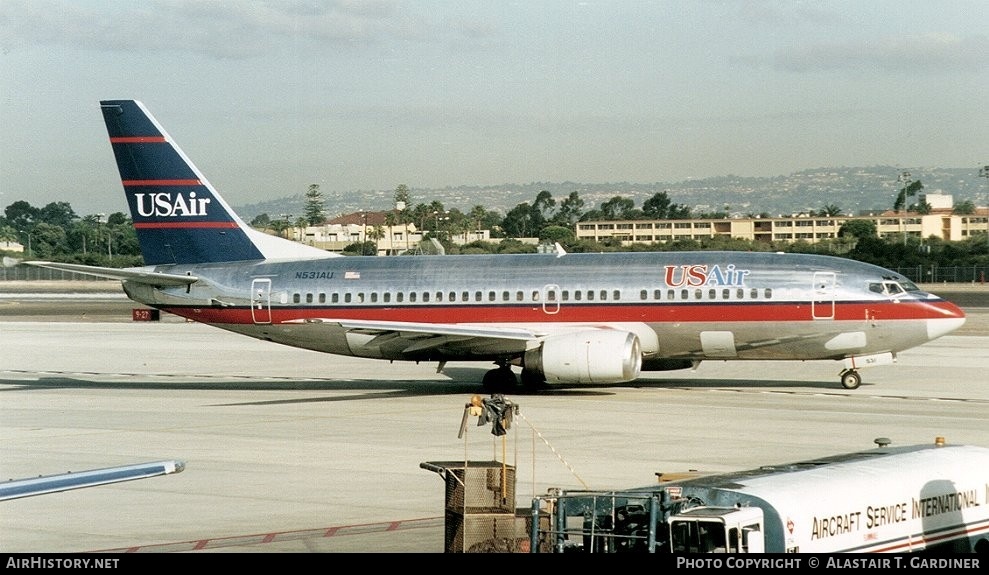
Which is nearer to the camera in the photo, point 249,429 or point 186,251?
point 249,429

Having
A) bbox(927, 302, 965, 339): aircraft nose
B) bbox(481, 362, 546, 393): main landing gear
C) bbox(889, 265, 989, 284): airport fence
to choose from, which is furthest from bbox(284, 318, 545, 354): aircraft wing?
bbox(889, 265, 989, 284): airport fence

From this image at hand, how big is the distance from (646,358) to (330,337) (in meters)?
9.94

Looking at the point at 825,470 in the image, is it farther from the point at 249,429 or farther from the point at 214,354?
the point at 214,354

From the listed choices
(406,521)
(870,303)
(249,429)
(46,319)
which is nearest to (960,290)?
(46,319)

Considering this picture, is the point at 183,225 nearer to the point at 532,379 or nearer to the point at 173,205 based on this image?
the point at 173,205

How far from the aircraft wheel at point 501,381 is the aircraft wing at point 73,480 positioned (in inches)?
1129

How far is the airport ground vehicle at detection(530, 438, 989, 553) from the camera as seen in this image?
14.1 meters

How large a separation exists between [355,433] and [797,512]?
19.9m

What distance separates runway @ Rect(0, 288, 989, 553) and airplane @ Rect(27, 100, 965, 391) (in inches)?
57.8

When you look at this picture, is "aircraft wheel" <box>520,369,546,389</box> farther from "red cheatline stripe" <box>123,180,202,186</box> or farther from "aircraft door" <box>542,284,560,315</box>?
"red cheatline stripe" <box>123,180,202,186</box>

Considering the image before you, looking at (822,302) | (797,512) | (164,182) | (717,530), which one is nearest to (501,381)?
(822,302)

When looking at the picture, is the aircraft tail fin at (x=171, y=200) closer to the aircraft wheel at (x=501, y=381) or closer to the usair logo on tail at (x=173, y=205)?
the usair logo on tail at (x=173, y=205)

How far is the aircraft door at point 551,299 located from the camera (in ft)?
136

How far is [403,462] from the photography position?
28.1 meters
